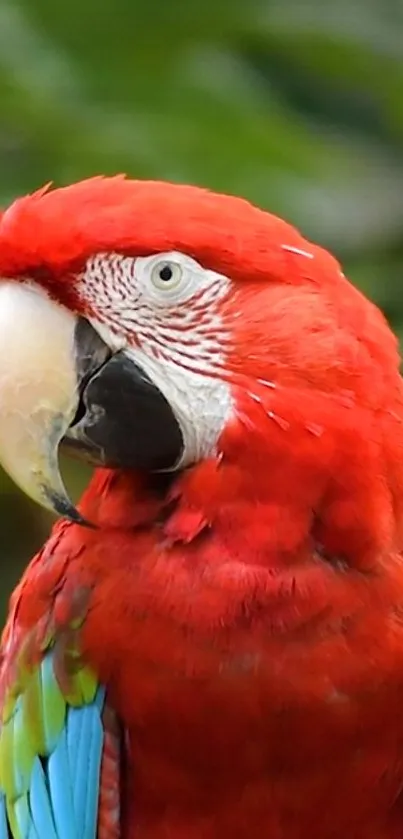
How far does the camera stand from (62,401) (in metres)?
0.94

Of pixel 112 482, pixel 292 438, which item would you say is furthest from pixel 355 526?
pixel 112 482

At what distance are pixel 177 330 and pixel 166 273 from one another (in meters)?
0.04

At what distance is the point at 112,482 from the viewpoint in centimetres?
103

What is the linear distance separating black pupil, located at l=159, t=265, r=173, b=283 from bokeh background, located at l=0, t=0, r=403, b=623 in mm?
300

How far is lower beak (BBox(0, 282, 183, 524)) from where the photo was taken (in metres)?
0.93

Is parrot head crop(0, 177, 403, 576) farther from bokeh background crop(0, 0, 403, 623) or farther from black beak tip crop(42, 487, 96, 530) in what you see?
bokeh background crop(0, 0, 403, 623)

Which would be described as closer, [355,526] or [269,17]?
[355,526]

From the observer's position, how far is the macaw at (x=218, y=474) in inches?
36.8

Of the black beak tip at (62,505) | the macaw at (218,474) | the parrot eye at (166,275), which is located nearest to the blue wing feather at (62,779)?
the macaw at (218,474)

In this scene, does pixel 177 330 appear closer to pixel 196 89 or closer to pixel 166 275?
pixel 166 275

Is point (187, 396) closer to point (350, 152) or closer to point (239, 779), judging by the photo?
point (239, 779)

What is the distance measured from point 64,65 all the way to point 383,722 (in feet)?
2.13

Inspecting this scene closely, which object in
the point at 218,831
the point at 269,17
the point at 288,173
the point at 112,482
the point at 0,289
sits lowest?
the point at 218,831

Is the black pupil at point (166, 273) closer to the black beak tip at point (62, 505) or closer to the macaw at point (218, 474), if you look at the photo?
the macaw at point (218, 474)
